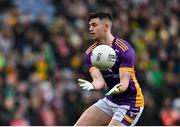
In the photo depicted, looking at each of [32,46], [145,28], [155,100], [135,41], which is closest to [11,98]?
[32,46]

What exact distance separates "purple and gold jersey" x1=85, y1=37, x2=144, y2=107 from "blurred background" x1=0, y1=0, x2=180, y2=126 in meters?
5.32

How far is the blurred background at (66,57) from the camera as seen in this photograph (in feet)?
52.7

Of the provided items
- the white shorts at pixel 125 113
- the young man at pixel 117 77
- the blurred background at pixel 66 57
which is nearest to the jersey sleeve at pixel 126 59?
the young man at pixel 117 77

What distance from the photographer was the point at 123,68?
10.0 m

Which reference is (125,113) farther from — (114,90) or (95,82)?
(114,90)

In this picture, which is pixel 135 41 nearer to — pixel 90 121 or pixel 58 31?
pixel 58 31

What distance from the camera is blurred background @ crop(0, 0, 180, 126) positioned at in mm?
16062

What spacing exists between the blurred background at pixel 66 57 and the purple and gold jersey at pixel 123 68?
532cm

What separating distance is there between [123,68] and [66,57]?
8.22 metres

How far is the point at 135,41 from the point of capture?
63.9 feet

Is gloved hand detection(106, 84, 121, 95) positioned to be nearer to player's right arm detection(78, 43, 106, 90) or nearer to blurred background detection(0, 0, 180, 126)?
player's right arm detection(78, 43, 106, 90)

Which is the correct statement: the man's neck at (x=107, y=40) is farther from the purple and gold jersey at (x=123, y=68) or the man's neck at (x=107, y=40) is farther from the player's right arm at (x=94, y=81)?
the player's right arm at (x=94, y=81)

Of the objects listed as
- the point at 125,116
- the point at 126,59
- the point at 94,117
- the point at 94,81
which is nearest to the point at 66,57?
the point at 94,117

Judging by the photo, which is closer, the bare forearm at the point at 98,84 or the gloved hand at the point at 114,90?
the gloved hand at the point at 114,90
